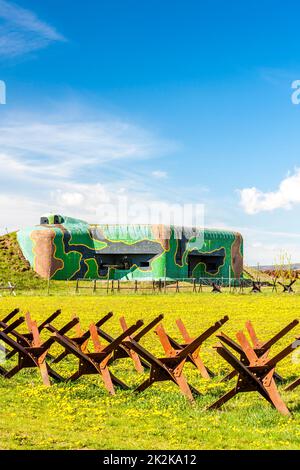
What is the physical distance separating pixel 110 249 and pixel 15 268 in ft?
37.7

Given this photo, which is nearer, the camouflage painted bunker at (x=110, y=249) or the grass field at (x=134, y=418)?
the grass field at (x=134, y=418)

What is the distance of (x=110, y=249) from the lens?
75500mm

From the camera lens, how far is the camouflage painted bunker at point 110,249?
72750 mm

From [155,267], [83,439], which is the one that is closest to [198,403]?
[83,439]

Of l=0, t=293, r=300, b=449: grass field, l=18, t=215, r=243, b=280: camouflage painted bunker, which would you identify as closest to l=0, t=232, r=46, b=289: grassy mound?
l=18, t=215, r=243, b=280: camouflage painted bunker

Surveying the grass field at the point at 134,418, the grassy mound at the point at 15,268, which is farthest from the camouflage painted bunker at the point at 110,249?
the grass field at the point at 134,418

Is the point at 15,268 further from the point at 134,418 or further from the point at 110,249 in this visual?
the point at 134,418

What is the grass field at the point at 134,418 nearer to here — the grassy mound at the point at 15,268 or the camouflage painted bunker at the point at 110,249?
the grassy mound at the point at 15,268

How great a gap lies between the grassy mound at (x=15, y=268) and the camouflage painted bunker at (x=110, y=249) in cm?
99
